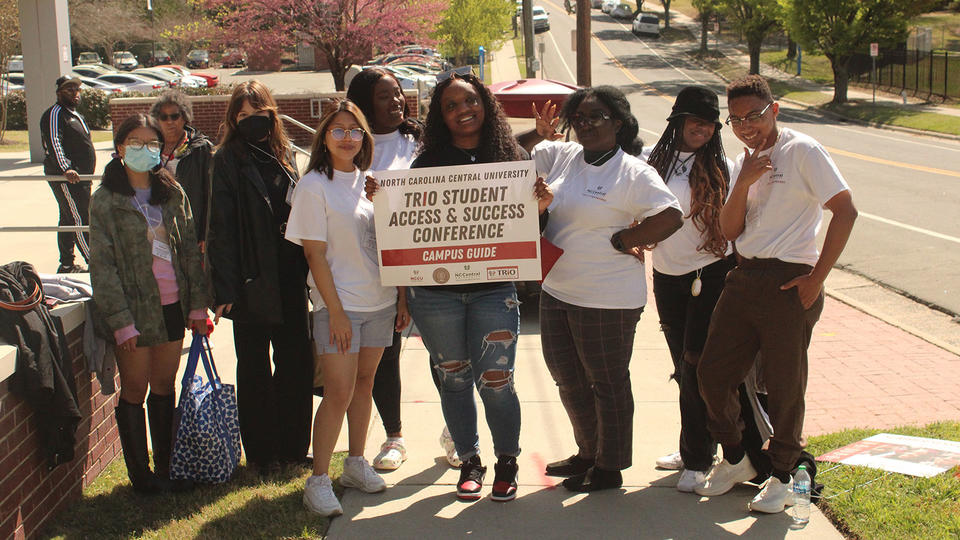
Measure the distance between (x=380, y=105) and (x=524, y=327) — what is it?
12.3 feet

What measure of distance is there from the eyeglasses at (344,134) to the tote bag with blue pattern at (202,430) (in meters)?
1.25

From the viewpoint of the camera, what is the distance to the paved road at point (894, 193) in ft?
33.7

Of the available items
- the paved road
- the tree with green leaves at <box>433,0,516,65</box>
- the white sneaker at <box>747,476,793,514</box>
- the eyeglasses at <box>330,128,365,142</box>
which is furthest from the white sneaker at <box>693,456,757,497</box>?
the tree with green leaves at <box>433,0,516,65</box>

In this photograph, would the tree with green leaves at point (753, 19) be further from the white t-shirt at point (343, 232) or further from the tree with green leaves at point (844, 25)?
the white t-shirt at point (343, 232)

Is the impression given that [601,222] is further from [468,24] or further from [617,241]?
[468,24]

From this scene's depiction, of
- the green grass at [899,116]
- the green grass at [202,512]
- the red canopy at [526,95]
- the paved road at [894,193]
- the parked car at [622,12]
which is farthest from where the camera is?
the parked car at [622,12]

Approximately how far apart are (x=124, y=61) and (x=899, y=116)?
49848 mm

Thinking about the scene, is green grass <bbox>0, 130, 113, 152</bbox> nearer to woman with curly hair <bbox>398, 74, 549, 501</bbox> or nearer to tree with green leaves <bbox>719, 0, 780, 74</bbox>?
woman with curly hair <bbox>398, 74, 549, 501</bbox>

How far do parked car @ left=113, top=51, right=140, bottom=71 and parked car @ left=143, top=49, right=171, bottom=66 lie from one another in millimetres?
1155

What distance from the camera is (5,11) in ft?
85.3

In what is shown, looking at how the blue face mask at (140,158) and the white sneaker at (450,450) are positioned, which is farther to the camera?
the white sneaker at (450,450)

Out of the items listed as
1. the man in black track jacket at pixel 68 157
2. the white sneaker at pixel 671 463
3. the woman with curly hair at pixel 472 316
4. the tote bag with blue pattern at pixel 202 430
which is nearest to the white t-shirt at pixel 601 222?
the woman with curly hair at pixel 472 316

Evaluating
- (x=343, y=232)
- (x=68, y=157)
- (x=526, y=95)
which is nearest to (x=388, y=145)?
(x=343, y=232)

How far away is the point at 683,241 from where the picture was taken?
430 cm
